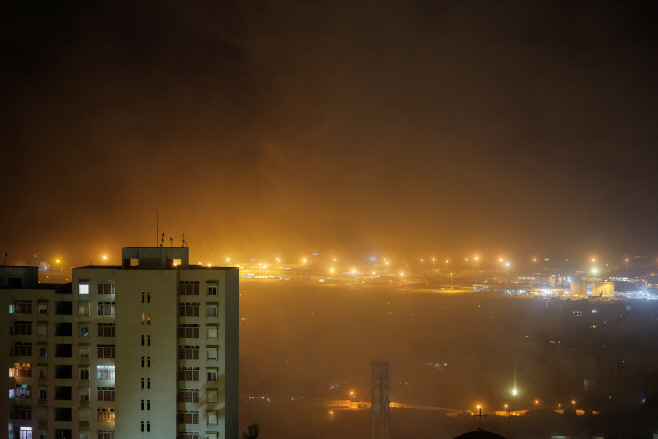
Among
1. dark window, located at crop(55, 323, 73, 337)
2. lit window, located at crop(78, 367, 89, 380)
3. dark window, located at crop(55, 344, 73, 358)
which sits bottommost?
lit window, located at crop(78, 367, 89, 380)

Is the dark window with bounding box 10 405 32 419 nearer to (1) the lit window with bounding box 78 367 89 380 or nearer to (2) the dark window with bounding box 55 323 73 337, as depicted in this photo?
(1) the lit window with bounding box 78 367 89 380

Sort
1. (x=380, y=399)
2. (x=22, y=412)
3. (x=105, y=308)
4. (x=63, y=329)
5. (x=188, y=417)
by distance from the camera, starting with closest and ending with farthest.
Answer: (x=188, y=417), (x=105, y=308), (x=22, y=412), (x=63, y=329), (x=380, y=399)

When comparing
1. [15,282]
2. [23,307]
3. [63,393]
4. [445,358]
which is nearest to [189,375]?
[63,393]

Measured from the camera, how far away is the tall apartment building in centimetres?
776

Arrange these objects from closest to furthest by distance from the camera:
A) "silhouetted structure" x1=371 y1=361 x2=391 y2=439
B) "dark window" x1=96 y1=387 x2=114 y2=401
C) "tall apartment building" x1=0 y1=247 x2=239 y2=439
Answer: "tall apartment building" x1=0 y1=247 x2=239 y2=439 → "dark window" x1=96 y1=387 x2=114 y2=401 → "silhouetted structure" x1=371 y1=361 x2=391 y2=439

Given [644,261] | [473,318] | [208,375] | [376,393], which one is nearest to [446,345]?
[473,318]

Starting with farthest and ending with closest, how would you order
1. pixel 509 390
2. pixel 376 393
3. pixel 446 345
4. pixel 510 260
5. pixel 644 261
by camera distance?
pixel 510 260 → pixel 644 261 → pixel 446 345 → pixel 509 390 → pixel 376 393

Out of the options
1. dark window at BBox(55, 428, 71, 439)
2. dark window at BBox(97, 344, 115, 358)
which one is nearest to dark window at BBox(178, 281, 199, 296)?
dark window at BBox(97, 344, 115, 358)

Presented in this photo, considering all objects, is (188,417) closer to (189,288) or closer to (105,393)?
(105,393)

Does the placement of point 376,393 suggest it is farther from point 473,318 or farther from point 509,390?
point 473,318

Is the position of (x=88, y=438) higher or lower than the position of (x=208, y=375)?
lower

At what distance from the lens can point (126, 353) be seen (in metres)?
7.81

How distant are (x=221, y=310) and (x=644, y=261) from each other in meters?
39.0

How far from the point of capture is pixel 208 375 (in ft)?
25.8
